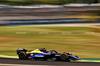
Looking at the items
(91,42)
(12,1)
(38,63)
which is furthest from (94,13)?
(38,63)

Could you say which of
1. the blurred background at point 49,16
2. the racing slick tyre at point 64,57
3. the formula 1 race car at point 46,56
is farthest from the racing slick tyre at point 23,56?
the blurred background at point 49,16

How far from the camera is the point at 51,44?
12.1m

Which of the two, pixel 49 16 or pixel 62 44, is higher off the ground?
pixel 49 16

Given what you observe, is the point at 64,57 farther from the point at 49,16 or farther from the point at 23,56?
the point at 49,16

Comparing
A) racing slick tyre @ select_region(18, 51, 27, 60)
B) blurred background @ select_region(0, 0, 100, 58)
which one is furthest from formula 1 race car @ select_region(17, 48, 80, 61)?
blurred background @ select_region(0, 0, 100, 58)

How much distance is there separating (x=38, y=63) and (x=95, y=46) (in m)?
5.60

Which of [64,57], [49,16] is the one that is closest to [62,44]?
[64,57]

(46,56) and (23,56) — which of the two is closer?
(46,56)

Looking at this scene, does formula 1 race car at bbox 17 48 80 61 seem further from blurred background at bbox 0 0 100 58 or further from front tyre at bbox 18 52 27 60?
blurred background at bbox 0 0 100 58

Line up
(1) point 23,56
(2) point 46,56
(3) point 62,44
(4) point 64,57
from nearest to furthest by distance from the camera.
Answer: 1. (4) point 64,57
2. (2) point 46,56
3. (1) point 23,56
4. (3) point 62,44

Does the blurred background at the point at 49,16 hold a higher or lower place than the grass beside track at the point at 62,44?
higher

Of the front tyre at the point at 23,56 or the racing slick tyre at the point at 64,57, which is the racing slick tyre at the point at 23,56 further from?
the racing slick tyre at the point at 64,57

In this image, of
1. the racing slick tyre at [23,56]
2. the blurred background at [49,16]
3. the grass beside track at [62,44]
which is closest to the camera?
the racing slick tyre at [23,56]

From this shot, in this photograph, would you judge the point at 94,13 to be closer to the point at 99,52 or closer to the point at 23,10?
the point at 23,10
